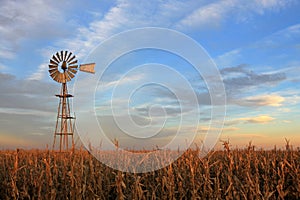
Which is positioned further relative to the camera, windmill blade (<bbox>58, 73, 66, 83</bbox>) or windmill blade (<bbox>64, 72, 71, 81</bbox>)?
windmill blade (<bbox>64, 72, 71, 81</bbox>)

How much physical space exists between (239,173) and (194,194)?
270 centimetres

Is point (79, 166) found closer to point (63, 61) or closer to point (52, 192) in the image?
point (52, 192)

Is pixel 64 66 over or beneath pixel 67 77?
over

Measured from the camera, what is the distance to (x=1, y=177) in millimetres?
9984

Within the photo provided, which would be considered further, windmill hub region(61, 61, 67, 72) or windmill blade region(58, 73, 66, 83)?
windmill hub region(61, 61, 67, 72)

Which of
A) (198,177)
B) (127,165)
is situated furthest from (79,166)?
(198,177)

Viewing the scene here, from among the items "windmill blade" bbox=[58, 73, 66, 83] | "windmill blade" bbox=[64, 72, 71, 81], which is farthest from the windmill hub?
"windmill blade" bbox=[58, 73, 66, 83]

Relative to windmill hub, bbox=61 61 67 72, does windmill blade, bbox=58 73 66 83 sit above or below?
below

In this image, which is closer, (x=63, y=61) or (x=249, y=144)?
(x=249, y=144)

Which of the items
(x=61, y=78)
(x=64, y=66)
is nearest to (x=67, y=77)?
(x=61, y=78)

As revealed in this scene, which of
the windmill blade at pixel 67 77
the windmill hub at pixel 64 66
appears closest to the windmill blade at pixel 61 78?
the windmill blade at pixel 67 77

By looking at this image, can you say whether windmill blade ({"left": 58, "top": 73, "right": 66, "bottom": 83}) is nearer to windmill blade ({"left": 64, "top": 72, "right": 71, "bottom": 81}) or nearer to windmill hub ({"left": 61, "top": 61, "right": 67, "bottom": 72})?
windmill blade ({"left": 64, "top": 72, "right": 71, "bottom": 81})

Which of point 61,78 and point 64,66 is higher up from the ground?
point 64,66

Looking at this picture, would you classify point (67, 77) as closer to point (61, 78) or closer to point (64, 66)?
point (61, 78)
